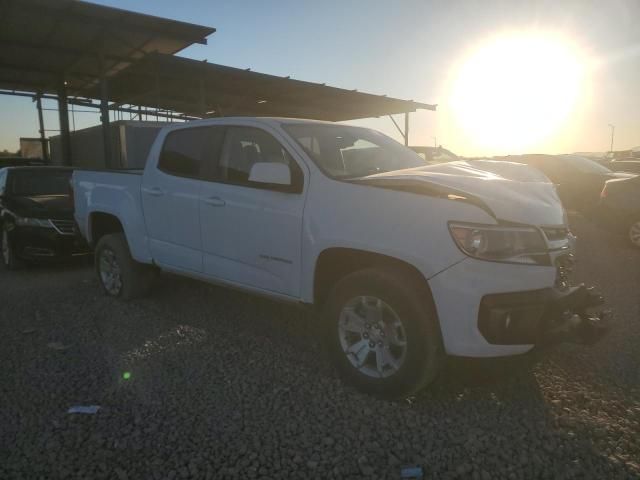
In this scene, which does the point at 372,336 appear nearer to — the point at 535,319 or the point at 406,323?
the point at 406,323

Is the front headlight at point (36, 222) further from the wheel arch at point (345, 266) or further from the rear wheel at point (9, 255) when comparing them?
the wheel arch at point (345, 266)

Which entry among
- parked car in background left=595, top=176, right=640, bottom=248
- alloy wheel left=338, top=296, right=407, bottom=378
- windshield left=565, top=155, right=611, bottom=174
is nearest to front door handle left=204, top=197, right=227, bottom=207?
alloy wheel left=338, top=296, right=407, bottom=378

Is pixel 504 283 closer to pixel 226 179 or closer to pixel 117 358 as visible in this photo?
pixel 226 179

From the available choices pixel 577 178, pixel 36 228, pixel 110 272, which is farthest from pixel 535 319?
pixel 577 178

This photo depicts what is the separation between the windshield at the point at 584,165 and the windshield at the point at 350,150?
349 inches

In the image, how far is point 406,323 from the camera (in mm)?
2986

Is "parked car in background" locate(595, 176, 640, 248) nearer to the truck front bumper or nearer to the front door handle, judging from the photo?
the truck front bumper

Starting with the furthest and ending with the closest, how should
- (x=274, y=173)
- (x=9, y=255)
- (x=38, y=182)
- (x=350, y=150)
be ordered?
(x=38, y=182) → (x=9, y=255) → (x=350, y=150) → (x=274, y=173)

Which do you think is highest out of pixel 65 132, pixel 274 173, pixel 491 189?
pixel 65 132

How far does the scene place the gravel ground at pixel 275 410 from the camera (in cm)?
254

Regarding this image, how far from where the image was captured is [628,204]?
8.30m

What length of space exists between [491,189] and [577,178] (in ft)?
32.7

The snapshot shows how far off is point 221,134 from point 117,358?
202 centimetres

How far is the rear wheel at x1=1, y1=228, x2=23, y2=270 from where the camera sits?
7.21 metres
